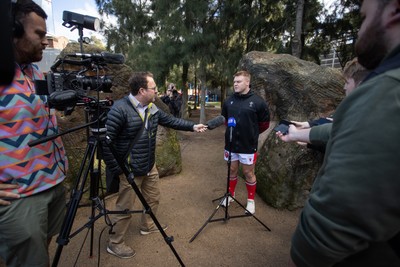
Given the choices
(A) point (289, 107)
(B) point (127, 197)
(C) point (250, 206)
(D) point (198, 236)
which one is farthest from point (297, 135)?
(A) point (289, 107)

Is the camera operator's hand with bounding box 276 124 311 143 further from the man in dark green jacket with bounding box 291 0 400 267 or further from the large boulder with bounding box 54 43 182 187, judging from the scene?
the large boulder with bounding box 54 43 182 187

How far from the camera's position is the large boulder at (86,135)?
388cm

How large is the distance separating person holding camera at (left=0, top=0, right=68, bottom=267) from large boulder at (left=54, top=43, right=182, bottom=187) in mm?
1210

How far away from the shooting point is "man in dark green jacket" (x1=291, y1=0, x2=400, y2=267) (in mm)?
653

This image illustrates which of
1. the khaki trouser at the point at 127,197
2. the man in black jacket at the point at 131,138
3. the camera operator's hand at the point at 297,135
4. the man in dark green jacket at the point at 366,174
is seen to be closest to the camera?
the man in dark green jacket at the point at 366,174

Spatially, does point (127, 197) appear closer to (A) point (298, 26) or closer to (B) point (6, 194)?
(B) point (6, 194)

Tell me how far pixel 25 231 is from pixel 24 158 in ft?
1.49

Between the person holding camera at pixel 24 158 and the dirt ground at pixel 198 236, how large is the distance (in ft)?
2.24

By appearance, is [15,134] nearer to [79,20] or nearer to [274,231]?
[79,20]

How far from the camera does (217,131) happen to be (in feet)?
34.9

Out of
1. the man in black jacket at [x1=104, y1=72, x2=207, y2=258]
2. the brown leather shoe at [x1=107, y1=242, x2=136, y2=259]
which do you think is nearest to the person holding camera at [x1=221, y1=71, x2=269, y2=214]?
the man in black jacket at [x1=104, y1=72, x2=207, y2=258]

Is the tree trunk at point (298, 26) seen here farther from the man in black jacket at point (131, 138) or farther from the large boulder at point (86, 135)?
the man in black jacket at point (131, 138)

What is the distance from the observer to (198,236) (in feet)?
10.5

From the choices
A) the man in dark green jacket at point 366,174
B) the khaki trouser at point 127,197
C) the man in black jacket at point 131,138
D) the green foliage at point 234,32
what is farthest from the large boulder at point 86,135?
the green foliage at point 234,32
